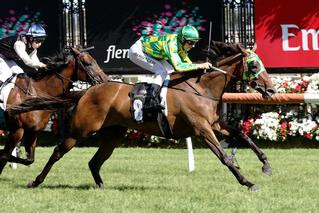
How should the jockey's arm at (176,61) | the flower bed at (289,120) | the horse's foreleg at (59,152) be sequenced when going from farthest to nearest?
the flower bed at (289,120)
the horse's foreleg at (59,152)
the jockey's arm at (176,61)

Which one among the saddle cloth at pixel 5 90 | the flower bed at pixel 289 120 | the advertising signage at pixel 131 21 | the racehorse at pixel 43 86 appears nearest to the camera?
the racehorse at pixel 43 86

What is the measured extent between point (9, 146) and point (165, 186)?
196cm

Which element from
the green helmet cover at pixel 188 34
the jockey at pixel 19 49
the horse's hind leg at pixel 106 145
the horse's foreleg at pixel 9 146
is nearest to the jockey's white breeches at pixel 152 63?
the green helmet cover at pixel 188 34

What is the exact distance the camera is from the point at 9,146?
9.48m

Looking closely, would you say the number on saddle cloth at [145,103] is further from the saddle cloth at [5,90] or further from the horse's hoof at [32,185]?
the saddle cloth at [5,90]

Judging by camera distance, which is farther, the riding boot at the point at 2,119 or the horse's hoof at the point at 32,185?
the riding boot at the point at 2,119

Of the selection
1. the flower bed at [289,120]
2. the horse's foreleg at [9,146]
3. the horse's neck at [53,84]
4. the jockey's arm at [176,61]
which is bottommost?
the flower bed at [289,120]

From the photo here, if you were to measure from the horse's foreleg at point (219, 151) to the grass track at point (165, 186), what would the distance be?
0.11 metres

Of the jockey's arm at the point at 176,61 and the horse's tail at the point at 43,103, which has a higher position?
the jockey's arm at the point at 176,61

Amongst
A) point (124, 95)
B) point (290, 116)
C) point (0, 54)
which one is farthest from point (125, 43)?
point (124, 95)

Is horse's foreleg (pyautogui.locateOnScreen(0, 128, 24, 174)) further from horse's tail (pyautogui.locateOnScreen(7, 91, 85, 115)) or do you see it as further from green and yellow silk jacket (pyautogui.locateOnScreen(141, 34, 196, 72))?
green and yellow silk jacket (pyautogui.locateOnScreen(141, 34, 196, 72))

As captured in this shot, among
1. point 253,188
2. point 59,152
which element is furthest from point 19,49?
point 253,188

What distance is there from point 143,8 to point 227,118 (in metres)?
2.48

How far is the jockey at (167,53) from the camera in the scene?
328 inches
